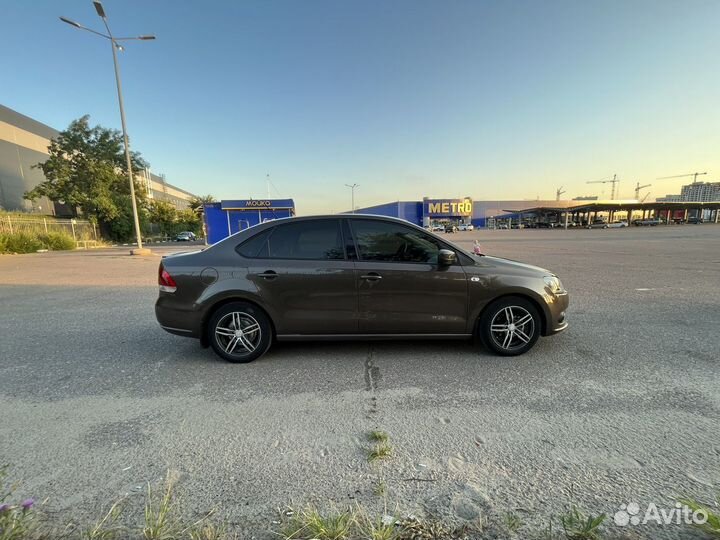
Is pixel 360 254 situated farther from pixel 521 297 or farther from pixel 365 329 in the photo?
pixel 521 297

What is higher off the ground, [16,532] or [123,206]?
[123,206]

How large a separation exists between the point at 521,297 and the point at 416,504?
108 inches

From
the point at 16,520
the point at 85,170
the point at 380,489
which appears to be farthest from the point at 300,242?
the point at 85,170

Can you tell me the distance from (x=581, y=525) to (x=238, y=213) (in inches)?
1054

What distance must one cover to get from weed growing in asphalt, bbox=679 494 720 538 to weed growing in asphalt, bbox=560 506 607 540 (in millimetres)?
452

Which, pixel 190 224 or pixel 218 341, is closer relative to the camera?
pixel 218 341

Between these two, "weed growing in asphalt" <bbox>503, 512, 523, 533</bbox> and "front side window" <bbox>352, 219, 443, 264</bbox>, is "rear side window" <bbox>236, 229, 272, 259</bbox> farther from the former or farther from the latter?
"weed growing in asphalt" <bbox>503, 512, 523, 533</bbox>

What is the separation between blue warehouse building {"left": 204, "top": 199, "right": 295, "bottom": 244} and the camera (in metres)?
25.1

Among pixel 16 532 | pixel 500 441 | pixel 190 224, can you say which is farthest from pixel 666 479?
Result: pixel 190 224

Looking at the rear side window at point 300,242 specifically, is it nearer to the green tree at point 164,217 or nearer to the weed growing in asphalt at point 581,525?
the weed growing in asphalt at point 581,525

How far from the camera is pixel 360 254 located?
379 cm

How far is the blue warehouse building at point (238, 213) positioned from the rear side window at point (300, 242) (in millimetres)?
22248

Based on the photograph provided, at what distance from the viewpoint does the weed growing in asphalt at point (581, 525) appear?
5.20 feet

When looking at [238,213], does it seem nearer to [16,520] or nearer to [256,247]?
[256,247]
